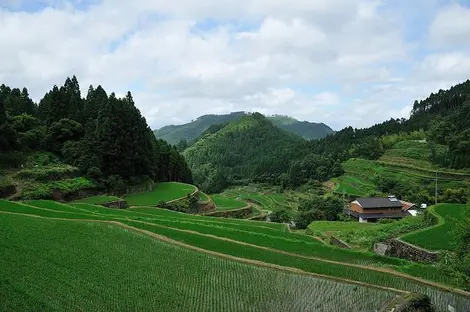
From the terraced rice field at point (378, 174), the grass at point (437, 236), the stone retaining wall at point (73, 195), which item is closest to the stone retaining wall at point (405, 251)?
the grass at point (437, 236)

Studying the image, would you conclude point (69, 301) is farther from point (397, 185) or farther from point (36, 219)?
point (397, 185)

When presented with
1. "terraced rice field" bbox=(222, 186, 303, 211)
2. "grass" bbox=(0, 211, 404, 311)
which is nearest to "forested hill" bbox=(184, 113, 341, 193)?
"terraced rice field" bbox=(222, 186, 303, 211)

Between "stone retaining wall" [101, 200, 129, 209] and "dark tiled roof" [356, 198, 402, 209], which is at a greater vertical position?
"stone retaining wall" [101, 200, 129, 209]

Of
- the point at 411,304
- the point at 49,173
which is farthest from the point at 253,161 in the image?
the point at 411,304

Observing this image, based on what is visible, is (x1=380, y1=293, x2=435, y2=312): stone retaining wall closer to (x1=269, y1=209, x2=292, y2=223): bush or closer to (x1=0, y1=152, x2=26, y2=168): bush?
(x1=0, y1=152, x2=26, y2=168): bush

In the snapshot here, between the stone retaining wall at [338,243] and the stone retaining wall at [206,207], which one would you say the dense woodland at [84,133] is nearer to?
the stone retaining wall at [206,207]

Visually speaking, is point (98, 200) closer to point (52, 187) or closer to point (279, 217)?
point (52, 187)

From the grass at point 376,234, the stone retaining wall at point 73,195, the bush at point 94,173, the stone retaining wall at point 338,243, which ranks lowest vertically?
the stone retaining wall at point 338,243
